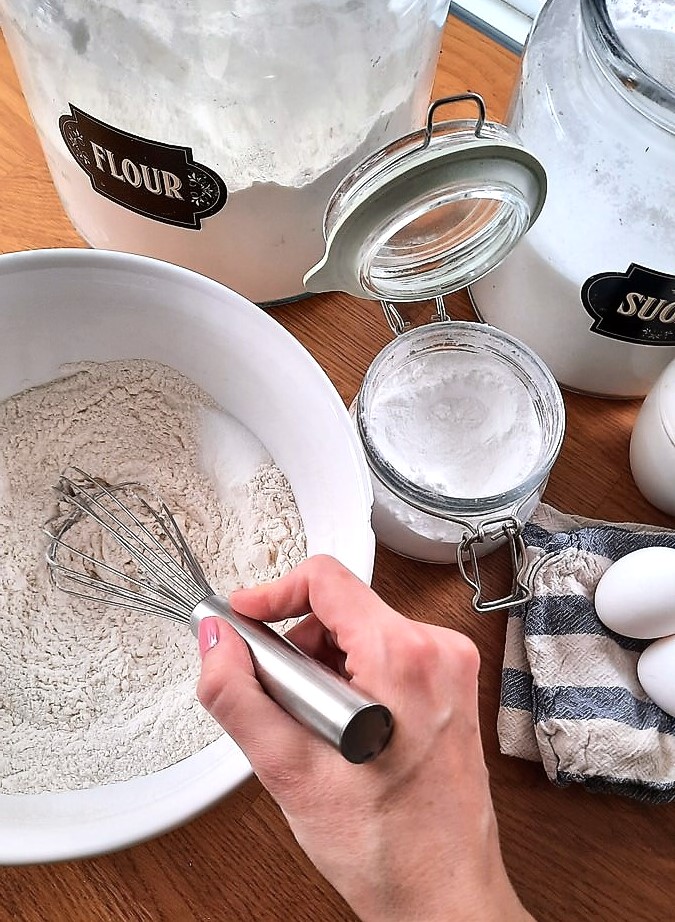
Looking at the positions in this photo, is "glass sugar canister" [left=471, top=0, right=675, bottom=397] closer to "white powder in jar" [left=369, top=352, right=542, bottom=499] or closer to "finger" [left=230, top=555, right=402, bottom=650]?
"white powder in jar" [left=369, top=352, right=542, bottom=499]

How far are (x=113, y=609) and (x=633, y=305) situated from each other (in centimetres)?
37

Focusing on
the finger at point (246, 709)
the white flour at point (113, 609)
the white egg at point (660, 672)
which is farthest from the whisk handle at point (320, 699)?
the white egg at point (660, 672)

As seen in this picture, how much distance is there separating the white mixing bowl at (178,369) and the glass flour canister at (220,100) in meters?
0.06

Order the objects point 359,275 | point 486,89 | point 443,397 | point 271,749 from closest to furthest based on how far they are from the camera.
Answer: point 271,749 < point 359,275 < point 443,397 < point 486,89

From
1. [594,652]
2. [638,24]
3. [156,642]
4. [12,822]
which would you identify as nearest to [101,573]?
[156,642]

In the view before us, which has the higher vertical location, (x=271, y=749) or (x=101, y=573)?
(x=271, y=749)

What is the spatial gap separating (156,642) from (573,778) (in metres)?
0.26

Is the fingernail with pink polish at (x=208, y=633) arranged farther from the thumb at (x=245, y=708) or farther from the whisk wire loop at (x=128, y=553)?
the whisk wire loop at (x=128, y=553)

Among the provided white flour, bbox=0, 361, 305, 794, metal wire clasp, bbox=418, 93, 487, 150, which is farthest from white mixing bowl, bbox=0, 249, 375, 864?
metal wire clasp, bbox=418, 93, 487, 150

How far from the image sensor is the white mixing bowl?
1.49 ft

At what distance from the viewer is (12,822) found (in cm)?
47

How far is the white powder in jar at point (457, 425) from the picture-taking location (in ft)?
1.89

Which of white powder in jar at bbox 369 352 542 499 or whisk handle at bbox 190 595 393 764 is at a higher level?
whisk handle at bbox 190 595 393 764

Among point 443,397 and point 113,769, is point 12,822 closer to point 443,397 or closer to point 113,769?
point 113,769
